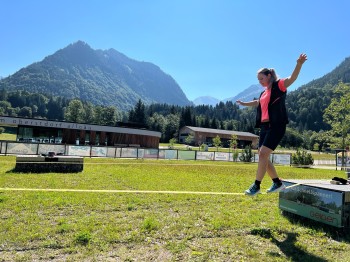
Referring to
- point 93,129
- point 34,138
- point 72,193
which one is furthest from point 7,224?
point 93,129

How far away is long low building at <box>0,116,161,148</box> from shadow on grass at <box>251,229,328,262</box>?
49.6 metres

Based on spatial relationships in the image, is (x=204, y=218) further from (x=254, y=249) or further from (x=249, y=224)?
(x=254, y=249)

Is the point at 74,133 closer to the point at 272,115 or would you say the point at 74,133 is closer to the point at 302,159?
the point at 302,159

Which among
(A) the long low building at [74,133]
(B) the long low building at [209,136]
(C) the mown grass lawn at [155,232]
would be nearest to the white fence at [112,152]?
(C) the mown grass lawn at [155,232]

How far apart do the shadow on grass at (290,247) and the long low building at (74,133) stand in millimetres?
49648

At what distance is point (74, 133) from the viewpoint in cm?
5409

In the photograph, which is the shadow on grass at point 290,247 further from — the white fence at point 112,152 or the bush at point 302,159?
the bush at point 302,159

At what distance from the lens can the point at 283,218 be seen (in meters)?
5.66

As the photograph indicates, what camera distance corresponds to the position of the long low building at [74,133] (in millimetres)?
48438

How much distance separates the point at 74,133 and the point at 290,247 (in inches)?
2137

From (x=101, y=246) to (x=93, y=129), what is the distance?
54271mm

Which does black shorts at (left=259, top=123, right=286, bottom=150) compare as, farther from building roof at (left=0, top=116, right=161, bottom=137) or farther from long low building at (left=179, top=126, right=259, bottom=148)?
long low building at (left=179, top=126, right=259, bottom=148)

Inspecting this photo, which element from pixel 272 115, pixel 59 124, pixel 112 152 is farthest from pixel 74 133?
pixel 272 115

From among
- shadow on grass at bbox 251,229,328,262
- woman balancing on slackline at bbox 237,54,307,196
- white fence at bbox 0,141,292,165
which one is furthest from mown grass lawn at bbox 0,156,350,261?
white fence at bbox 0,141,292,165
